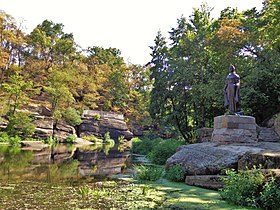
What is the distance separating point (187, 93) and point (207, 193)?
13.9 metres

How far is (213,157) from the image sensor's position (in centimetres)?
841

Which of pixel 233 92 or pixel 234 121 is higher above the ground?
pixel 233 92

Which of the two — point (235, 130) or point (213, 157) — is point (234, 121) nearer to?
point (235, 130)

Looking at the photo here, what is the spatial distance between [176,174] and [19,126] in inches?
773

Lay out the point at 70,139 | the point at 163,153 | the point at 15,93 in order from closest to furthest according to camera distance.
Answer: the point at 163,153, the point at 15,93, the point at 70,139

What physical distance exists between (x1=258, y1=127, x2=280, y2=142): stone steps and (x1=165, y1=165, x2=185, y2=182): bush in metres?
5.26

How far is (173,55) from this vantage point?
20.8 m

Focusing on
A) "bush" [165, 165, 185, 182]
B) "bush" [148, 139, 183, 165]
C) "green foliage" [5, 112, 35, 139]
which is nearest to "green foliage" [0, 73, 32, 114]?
"green foliage" [5, 112, 35, 139]

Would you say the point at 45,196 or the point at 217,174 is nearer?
the point at 45,196

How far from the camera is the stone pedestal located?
9961mm

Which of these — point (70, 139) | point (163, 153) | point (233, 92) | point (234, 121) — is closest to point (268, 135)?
point (233, 92)

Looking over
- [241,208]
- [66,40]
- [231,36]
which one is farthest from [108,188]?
[66,40]

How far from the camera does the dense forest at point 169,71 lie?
1612cm

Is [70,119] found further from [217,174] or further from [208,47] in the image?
[217,174]
